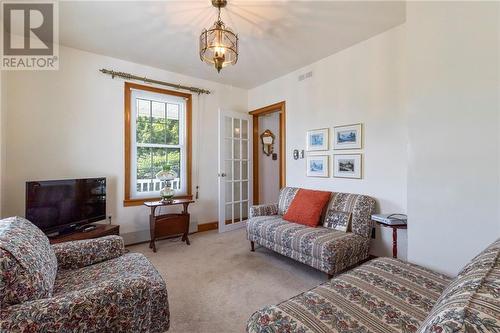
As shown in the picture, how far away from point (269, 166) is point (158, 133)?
2.42 metres

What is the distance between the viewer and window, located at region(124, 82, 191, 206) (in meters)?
3.50

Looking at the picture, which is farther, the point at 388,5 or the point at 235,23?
the point at 235,23

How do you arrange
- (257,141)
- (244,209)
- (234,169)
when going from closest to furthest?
1. (234,169)
2. (244,209)
3. (257,141)

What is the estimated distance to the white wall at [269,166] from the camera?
5.07m

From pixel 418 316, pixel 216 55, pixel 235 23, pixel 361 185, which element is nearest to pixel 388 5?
pixel 235 23

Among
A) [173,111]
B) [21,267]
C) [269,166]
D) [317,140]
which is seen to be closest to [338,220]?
[317,140]

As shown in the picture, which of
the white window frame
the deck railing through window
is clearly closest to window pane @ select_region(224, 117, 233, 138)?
the white window frame

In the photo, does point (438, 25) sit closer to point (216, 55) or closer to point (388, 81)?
point (388, 81)

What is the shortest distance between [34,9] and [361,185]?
13.1ft

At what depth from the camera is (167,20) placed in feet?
8.01

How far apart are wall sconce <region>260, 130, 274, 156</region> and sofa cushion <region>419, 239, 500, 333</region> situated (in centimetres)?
435

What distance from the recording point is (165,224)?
334 centimetres

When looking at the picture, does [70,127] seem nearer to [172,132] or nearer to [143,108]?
[143,108]

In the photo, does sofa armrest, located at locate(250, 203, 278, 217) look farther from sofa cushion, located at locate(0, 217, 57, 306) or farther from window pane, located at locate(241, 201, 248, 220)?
sofa cushion, located at locate(0, 217, 57, 306)
